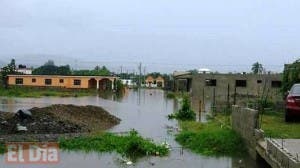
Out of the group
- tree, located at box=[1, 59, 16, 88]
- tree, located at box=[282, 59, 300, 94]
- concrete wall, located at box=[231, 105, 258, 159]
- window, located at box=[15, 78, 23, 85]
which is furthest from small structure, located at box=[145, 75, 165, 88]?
concrete wall, located at box=[231, 105, 258, 159]

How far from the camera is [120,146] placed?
16609mm

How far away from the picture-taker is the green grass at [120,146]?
52.3 feet

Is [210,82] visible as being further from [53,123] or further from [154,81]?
[154,81]

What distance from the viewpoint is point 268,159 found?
40.0 ft

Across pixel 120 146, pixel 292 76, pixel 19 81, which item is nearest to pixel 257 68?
pixel 19 81

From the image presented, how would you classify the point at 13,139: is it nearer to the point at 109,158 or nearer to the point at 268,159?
the point at 109,158

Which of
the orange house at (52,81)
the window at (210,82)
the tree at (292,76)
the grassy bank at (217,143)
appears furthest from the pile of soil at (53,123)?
the orange house at (52,81)

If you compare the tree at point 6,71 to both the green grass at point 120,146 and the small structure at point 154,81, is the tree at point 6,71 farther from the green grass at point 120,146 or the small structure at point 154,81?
the green grass at point 120,146

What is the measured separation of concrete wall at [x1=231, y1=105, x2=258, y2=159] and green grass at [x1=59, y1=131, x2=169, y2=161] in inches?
102

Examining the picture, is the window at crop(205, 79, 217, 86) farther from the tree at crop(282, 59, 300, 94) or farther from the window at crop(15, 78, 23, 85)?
the window at crop(15, 78, 23, 85)

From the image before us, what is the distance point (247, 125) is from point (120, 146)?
4161mm

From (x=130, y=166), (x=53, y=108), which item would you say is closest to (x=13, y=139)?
(x=130, y=166)

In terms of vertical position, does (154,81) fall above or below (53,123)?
below

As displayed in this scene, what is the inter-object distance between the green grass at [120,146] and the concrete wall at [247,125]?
8.48 ft
